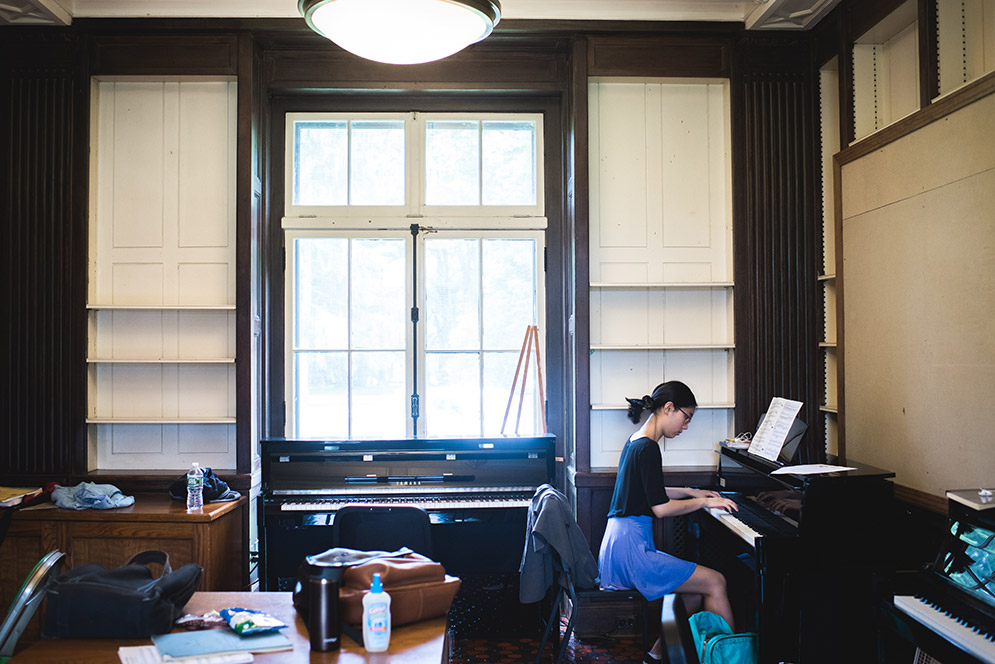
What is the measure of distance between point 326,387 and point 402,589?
8.23ft

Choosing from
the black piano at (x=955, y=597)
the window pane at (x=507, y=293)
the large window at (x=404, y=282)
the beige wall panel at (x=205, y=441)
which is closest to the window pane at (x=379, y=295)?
the large window at (x=404, y=282)

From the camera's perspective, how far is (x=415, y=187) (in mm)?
4641

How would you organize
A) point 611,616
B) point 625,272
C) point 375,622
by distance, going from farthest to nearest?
point 625,272
point 611,616
point 375,622

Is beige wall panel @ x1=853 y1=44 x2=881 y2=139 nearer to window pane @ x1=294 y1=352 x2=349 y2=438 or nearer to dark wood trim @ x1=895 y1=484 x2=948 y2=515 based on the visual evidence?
dark wood trim @ x1=895 y1=484 x2=948 y2=515

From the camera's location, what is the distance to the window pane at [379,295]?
4.64m

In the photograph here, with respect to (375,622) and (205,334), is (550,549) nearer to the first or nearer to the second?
(375,622)

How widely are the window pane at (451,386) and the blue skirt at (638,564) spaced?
54.8 inches

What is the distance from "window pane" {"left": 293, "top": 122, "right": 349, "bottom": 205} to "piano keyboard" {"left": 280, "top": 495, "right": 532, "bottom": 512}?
5.94 feet

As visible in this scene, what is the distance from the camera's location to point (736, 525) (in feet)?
11.2

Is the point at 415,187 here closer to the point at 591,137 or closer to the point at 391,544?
the point at 591,137

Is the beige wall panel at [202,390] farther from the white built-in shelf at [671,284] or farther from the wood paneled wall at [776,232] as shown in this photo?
the wood paneled wall at [776,232]

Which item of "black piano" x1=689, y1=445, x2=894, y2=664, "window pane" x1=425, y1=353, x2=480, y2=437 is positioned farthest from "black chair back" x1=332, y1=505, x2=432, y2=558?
"black piano" x1=689, y1=445, x2=894, y2=664

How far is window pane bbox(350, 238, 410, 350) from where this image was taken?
4641 mm

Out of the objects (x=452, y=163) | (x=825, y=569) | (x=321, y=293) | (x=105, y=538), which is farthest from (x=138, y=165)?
(x=825, y=569)
